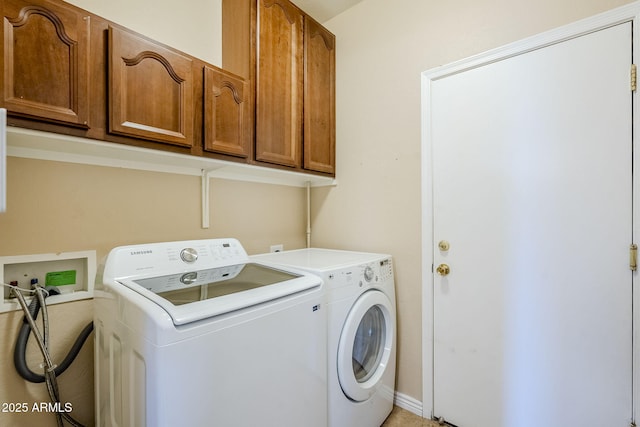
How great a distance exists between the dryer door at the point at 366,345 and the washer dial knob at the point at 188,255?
0.80 metres

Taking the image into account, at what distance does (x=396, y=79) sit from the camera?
1849mm

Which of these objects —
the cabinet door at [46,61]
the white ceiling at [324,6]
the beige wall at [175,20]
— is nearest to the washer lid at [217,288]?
the cabinet door at [46,61]

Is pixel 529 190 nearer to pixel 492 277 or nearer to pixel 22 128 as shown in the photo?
pixel 492 277

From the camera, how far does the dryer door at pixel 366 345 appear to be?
1370mm

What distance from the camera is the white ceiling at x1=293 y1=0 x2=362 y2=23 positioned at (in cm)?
200

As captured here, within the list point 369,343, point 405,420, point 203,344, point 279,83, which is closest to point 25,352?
point 203,344

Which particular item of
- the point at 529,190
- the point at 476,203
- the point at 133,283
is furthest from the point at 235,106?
the point at 529,190

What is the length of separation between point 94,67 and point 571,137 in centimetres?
199

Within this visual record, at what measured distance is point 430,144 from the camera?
5.60 ft

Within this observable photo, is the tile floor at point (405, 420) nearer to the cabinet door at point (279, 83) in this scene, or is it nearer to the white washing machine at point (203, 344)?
the white washing machine at point (203, 344)

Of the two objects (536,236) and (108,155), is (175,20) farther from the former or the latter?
(536,236)

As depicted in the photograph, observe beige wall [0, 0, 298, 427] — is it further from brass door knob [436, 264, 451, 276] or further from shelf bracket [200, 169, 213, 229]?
brass door knob [436, 264, 451, 276]

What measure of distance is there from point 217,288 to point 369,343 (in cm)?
103

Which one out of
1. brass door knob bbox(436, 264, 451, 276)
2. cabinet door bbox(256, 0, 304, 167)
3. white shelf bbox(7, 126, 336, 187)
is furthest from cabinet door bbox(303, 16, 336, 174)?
brass door knob bbox(436, 264, 451, 276)
